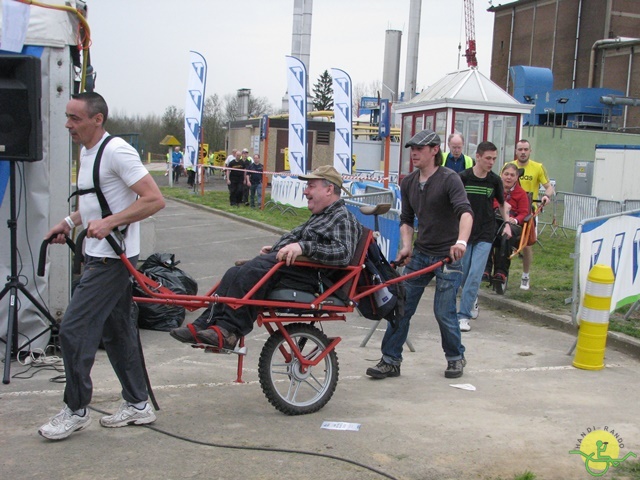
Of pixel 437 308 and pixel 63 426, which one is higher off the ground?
pixel 437 308

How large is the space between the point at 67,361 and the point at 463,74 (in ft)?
49.0

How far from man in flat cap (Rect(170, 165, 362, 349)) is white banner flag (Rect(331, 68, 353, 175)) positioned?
14.9 m

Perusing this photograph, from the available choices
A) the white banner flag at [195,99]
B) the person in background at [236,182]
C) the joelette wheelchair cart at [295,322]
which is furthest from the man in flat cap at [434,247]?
the white banner flag at [195,99]

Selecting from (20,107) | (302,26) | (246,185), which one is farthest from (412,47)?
(20,107)

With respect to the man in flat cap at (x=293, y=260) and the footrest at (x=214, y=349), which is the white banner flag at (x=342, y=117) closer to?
the man in flat cap at (x=293, y=260)

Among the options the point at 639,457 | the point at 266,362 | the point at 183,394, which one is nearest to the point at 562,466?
the point at 639,457

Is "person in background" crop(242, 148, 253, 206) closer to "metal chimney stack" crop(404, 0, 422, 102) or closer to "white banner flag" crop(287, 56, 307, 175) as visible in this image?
"white banner flag" crop(287, 56, 307, 175)

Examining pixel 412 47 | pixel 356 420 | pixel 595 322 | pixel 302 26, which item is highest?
pixel 412 47

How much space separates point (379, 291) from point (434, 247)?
91 centimetres

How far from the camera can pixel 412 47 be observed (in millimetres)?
43875

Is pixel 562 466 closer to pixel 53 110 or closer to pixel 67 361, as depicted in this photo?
pixel 67 361

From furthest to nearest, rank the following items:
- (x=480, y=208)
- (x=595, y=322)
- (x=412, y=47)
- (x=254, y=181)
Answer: (x=412, y=47), (x=254, y=181), (x=480, y=208), (x=595, y=322)

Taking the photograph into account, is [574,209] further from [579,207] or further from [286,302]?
[286,302]

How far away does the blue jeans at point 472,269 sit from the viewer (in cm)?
780
